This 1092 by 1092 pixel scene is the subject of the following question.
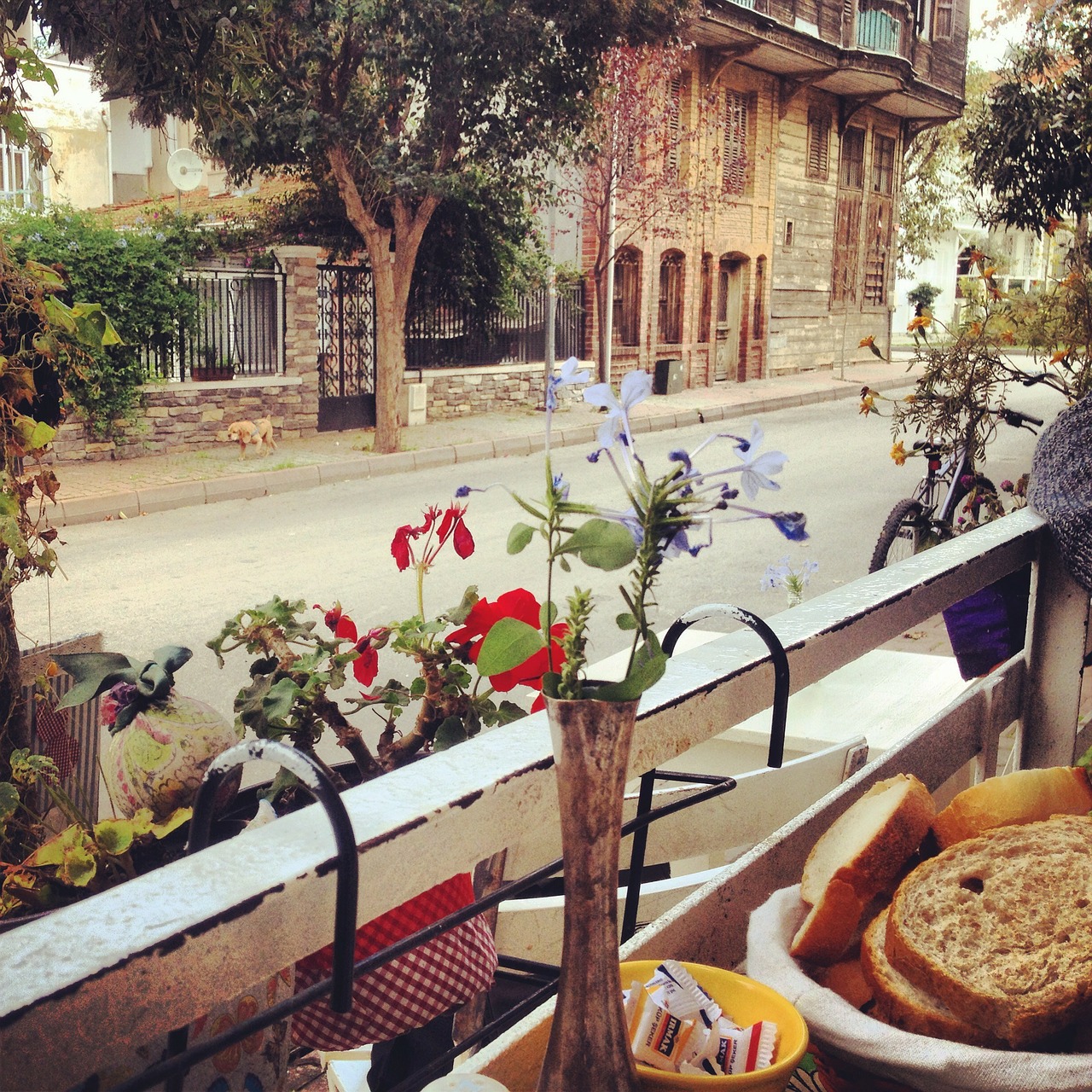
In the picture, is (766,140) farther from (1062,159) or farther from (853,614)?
(853,614)

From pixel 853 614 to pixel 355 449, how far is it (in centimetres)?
1230

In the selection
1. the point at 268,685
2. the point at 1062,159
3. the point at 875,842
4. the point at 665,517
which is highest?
the point at 1062,159

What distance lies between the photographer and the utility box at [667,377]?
2031 centimetres

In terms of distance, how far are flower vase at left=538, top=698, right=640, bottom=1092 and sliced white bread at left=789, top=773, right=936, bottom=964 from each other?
1.31 ft

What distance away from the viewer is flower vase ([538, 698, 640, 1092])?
0.87 meters

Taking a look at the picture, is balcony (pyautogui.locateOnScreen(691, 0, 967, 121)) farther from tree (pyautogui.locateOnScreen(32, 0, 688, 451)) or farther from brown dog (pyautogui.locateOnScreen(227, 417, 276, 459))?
brown dog (pyautogui.locateOnScreen(227, 417, 276, 459))

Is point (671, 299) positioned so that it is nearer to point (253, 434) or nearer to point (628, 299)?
point (628, 299)

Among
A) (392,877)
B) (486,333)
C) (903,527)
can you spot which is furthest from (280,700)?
(486,333)

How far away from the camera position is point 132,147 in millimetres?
20953

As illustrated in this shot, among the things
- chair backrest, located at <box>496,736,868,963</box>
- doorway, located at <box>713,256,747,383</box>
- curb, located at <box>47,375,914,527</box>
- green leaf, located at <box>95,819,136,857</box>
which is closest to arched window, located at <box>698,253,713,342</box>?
doorway, located at <box>713,256,747,383</box>

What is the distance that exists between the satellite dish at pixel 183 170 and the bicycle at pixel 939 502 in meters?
13.0

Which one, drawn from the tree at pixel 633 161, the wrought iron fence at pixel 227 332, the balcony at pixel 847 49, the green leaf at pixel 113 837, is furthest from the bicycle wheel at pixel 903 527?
the balcony at pixel 847 49

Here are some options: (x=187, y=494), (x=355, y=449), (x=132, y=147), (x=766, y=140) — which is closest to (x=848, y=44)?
(x=766, y=140)

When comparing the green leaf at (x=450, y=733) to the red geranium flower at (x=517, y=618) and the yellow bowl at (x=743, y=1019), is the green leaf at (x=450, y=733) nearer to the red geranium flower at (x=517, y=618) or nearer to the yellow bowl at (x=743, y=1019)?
the red geranium flower at (x=517, y=618)
